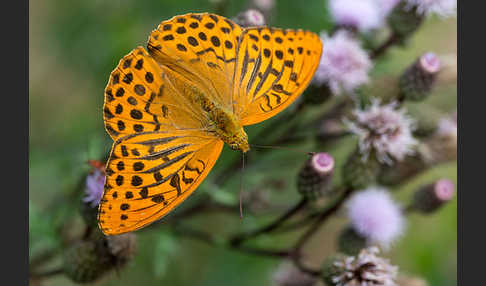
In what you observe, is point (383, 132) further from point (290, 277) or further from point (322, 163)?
point (290, 277)

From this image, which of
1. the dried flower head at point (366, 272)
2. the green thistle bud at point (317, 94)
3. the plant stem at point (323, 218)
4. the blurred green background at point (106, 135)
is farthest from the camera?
the blurred green background at point (106, 135)

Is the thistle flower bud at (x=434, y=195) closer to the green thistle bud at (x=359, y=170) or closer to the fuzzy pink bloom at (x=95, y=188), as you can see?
the green thistle bud at (x=359, y=170)

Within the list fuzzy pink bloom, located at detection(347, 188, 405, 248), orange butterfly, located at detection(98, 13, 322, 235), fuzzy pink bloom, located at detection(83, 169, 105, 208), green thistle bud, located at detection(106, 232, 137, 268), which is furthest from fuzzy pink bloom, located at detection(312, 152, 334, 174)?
fuzzy pink bloom, located at detection(83, 169, 105, 208)

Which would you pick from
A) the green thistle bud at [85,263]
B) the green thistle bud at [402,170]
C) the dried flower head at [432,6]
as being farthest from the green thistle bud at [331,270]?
the dried flower head at [432,6]

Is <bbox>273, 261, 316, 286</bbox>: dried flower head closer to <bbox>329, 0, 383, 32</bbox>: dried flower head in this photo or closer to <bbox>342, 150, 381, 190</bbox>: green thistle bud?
<bbox>342, 150, 381, 190</bbox>: green thistle bud

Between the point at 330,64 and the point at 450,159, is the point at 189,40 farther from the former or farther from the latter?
the point at 450,159
